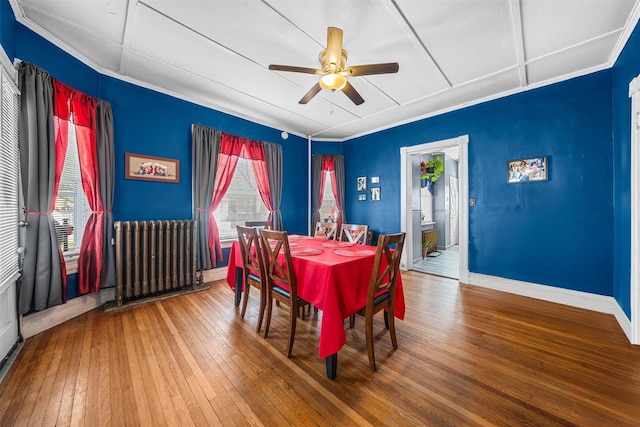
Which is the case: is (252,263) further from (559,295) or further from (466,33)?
(559,295)

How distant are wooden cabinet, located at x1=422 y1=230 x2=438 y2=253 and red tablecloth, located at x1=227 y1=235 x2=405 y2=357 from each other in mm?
4288

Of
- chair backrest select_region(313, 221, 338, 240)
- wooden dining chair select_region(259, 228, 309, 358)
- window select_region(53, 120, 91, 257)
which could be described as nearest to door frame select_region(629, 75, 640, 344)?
wooden dining chair select_region(259, 228, 309, 358)

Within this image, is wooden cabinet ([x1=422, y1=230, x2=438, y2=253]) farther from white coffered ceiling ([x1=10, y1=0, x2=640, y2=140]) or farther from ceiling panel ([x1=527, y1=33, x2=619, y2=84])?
ceiling panel ([x1=527, y1=33, x2=619, y2=84])

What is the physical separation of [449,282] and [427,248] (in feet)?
6.94

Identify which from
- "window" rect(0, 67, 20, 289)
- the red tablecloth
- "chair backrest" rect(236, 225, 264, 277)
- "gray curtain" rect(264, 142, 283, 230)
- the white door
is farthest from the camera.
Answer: the white door

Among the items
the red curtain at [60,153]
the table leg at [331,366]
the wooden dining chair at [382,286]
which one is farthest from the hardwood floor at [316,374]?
the red curtain at [60,153]

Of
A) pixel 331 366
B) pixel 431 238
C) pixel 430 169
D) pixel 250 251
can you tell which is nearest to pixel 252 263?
pixel 250 251

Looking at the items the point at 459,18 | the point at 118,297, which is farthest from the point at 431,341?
the point at 118,297

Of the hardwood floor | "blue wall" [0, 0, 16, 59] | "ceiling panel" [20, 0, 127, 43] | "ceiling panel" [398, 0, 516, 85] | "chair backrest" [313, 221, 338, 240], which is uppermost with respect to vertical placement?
"ceiling panel" [20, 0, 127, 43]

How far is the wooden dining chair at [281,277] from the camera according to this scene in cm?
180

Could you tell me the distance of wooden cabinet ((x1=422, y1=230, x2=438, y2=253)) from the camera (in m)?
5.69

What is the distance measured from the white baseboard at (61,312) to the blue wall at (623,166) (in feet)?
17.7

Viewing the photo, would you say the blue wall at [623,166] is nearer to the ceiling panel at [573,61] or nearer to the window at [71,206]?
the ceiling panel at [573,61]

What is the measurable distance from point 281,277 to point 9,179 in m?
2.24
